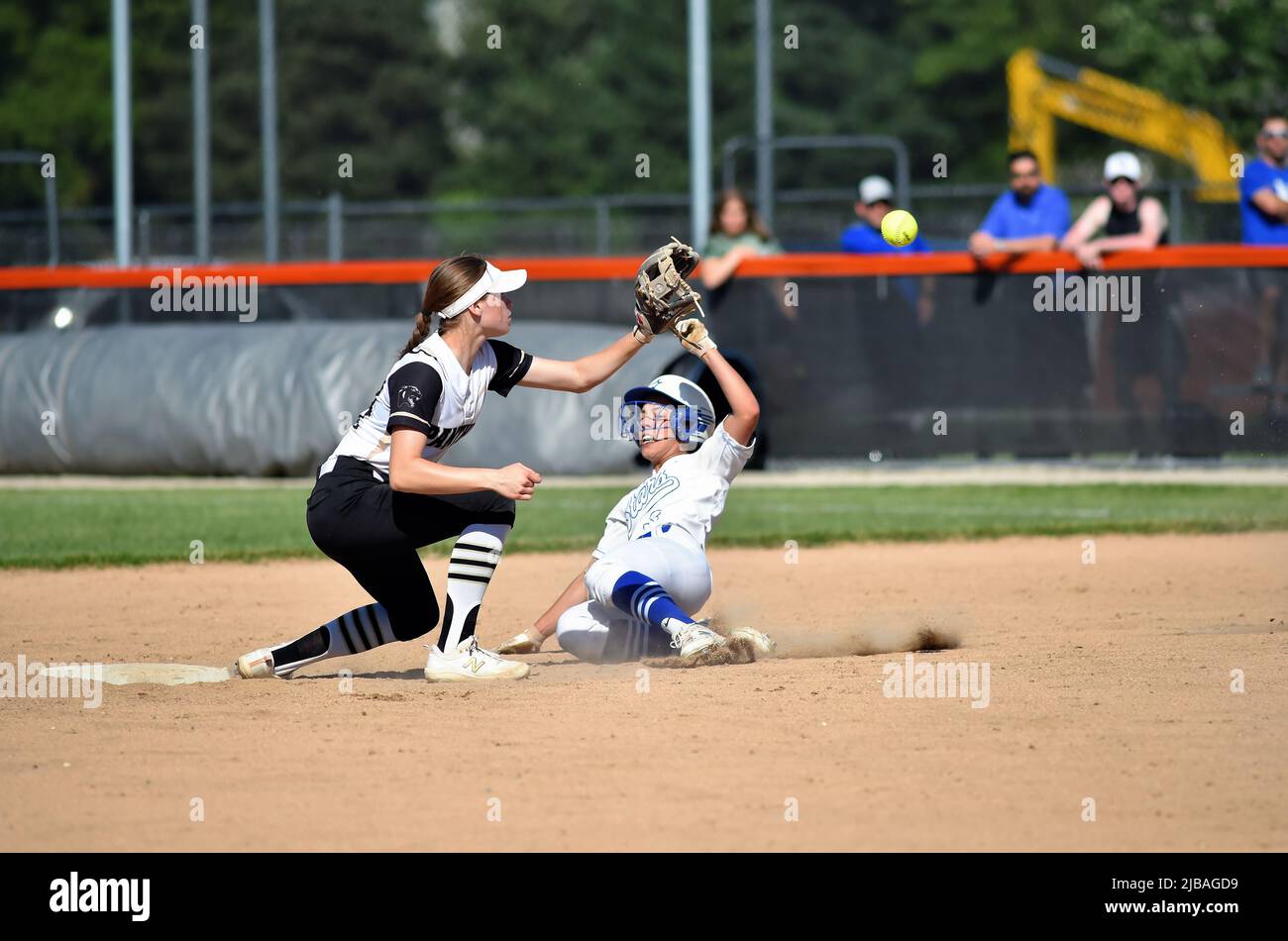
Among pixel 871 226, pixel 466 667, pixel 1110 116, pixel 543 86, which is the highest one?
pixel 543 86

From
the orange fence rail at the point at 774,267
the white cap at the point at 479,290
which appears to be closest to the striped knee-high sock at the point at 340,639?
the white cap at the point at 479,290

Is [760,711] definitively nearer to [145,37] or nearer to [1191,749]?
[1191,749]

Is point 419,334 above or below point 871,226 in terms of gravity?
below

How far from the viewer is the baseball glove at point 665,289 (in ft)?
20.2

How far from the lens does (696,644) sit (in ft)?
19.4

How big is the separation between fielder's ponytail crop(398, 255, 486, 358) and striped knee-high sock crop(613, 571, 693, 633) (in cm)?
106

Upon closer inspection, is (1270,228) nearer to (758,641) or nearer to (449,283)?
(758,641)

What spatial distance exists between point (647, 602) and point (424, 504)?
799mm

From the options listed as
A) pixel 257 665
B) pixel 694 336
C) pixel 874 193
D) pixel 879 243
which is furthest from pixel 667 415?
pixel 874 193

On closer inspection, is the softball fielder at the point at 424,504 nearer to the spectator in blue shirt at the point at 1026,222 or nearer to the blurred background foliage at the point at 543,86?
the spectator in blue shirt at the point at 1026,222

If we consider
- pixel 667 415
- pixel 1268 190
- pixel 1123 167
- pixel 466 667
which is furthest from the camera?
pixel 1268 190

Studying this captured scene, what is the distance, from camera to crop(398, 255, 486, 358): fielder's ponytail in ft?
19.5

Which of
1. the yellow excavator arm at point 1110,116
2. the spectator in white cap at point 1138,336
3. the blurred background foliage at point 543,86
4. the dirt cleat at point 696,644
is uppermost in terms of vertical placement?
the blurred background foliage at point 543,86

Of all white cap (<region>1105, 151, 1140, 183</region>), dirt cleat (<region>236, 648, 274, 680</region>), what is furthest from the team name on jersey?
white cap (<region>1105, 151, 1140, 183</region>)
